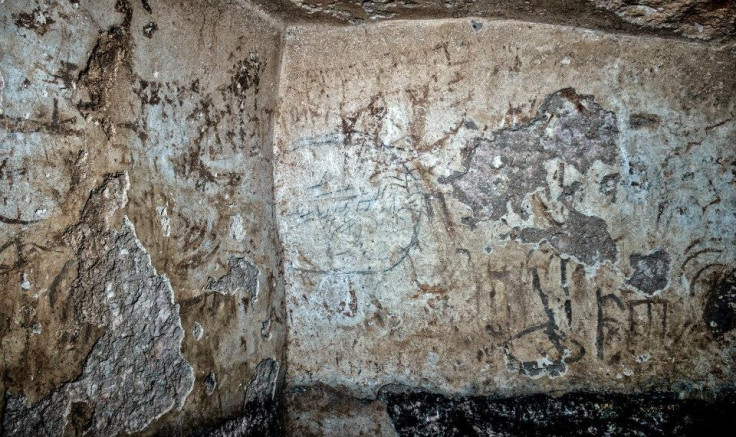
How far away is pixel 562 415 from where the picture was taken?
167 cm

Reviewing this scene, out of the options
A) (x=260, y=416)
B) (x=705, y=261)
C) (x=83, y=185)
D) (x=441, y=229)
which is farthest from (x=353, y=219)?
(x=705, y=261)

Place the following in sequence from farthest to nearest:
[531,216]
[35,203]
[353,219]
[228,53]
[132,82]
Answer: [353,219] → [531,216] → [228,53] → [132,82] → [35,203]

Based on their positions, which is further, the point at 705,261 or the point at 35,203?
the point at 705,261

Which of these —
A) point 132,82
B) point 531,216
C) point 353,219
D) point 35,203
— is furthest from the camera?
point 353,219

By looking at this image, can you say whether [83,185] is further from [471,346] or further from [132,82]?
[471,346]

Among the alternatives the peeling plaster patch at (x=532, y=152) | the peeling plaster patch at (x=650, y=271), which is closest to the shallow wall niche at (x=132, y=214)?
the peeling plaster patch at (x=532, y=152)

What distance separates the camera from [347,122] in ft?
5.76

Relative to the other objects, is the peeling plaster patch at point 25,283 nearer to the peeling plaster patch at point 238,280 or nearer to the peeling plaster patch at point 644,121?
the peeling plaster patch at point 238,280

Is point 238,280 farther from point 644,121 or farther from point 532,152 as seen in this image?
point 644,121

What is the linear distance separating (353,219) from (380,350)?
471mm

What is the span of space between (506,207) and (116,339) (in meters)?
1.19

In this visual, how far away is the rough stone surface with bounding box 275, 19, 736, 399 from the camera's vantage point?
5.24ft

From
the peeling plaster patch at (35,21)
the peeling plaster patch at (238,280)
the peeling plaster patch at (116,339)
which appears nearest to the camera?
the peeling plaster patch at (35,21)

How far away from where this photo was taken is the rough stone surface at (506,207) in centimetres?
160
